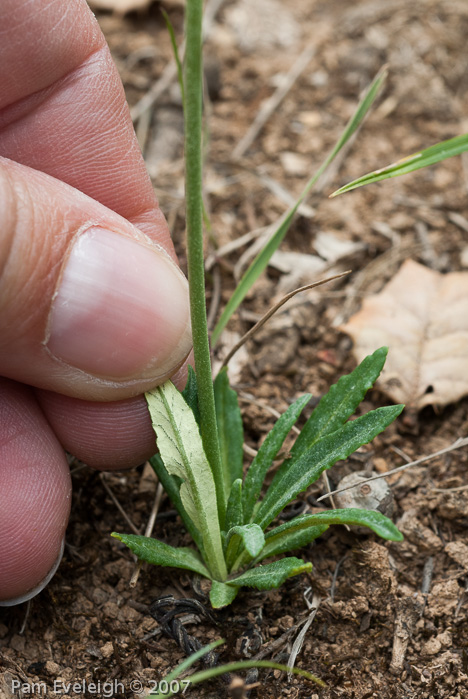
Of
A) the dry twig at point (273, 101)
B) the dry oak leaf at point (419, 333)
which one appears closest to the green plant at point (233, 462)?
the dry oak leaf at point (419, 333)

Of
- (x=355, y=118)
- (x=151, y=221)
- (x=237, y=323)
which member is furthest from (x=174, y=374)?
(x=355, y=118)

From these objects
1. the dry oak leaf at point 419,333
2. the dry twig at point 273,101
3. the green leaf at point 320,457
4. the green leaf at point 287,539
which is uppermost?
the dry twig at point 273,101

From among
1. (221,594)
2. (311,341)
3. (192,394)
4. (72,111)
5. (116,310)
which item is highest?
(72,111)

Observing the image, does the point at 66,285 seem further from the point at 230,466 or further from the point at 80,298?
the point at 230,466

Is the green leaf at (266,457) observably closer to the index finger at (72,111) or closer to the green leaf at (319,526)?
the green leaf at (319,526)

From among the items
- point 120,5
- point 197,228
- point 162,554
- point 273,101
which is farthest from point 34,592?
point 120,5

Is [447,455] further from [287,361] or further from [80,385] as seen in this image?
[80,385]

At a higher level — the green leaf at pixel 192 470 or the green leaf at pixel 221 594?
the green leaf at pixel 192 470
